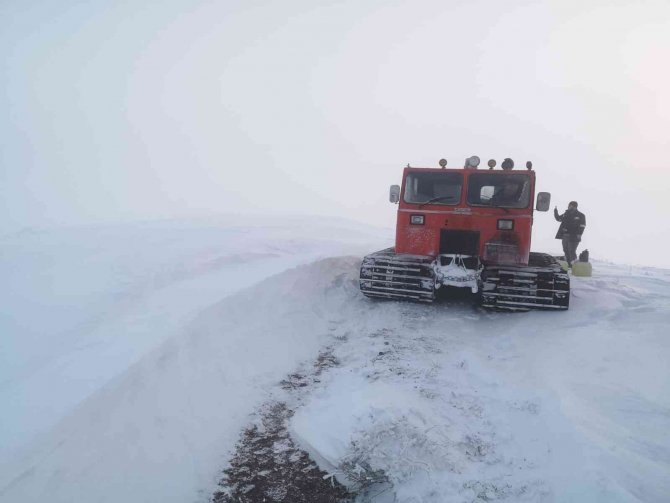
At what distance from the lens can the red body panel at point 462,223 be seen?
821 cm

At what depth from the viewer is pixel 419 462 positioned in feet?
11.4

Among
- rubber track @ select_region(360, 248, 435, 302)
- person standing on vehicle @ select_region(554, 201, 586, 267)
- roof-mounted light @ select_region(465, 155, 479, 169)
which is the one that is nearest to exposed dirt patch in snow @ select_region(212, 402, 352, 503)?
rubber track @ select_region(360, 248, 435, 302)

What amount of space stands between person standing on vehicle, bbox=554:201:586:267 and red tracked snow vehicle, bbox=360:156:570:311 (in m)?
2.48

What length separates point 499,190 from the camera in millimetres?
8539

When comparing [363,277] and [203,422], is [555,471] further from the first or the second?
[363,277]

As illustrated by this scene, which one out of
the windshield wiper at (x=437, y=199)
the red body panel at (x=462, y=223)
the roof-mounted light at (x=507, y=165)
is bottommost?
the red body panel at (x=462, y=223)

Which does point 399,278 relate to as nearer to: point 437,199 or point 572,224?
point 437,199

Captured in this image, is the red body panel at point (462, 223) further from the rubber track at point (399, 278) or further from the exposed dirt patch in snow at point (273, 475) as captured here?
the exposed dirt patch in snow at point (273, 475)

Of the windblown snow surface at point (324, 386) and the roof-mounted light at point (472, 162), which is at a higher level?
the roof-mounted light at point (472, 162)

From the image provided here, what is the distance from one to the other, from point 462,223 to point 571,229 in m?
4.29

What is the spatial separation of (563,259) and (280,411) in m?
9.43

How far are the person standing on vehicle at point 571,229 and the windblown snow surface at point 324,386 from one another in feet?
10.7

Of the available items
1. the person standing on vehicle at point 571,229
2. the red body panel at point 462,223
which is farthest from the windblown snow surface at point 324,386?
the person standing on vehicle at point 571,229

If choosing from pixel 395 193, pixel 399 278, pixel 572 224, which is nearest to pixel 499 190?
pixel 395 193
